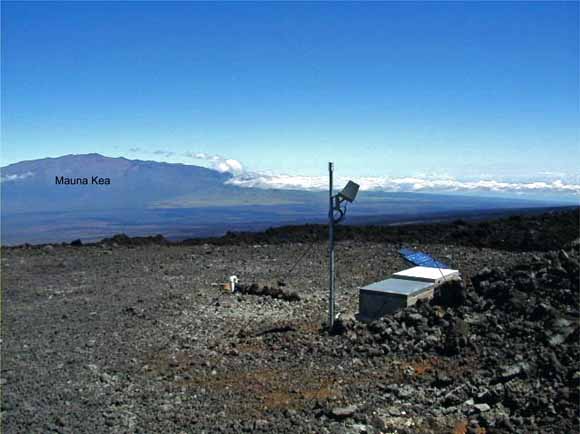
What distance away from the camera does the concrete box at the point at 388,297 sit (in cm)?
749

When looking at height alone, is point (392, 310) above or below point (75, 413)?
above

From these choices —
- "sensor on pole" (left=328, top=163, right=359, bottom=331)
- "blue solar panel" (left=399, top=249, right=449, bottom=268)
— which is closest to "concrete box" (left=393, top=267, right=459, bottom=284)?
"sensor on pole" (left=328, top=163, right=359, bottom=331)

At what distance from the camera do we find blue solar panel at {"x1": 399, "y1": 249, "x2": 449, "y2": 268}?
1265 centimetres

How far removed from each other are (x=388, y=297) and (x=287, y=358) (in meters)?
1.78

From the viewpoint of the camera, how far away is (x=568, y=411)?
4406 mm

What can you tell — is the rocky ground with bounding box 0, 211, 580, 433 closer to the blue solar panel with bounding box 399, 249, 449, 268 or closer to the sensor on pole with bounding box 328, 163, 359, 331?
the sensor on pole with bounding box 328, 163, 359, 331

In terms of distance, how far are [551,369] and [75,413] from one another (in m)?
4.34

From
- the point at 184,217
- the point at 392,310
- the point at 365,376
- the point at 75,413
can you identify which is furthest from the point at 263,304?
the point at 184,217

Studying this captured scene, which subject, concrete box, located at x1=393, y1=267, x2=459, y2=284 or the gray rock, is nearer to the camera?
the gray rock

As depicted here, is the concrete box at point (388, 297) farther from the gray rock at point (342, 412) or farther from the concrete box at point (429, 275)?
the gray rock at point (342, 412)

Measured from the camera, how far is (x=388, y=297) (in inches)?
298

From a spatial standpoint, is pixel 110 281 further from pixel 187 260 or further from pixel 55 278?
pixel 187 260

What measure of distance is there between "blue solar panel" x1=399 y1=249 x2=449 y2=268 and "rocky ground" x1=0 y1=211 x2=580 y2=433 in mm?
1355

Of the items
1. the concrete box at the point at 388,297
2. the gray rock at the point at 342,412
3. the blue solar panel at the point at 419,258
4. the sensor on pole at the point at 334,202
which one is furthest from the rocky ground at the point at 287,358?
the blue solar panel at the point at 419,258
